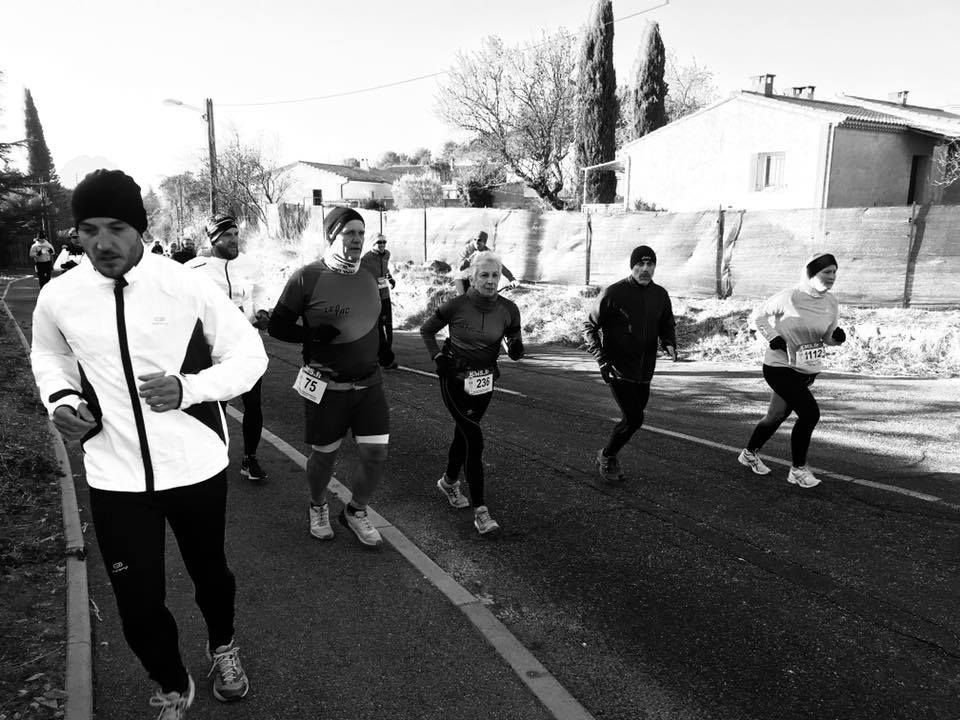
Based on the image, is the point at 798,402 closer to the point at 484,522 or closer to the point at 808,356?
the point at 808,356

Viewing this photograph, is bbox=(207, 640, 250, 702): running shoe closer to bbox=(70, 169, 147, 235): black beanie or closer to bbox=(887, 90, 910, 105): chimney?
bbox=(70, 169, 147, 235): black beanie

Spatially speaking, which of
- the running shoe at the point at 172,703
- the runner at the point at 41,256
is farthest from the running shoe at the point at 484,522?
the runner at the point at 41,256

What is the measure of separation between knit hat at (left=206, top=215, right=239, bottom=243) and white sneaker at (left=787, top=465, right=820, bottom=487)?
16.1 feet

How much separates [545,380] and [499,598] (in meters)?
6.87

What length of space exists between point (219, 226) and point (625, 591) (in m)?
4.14

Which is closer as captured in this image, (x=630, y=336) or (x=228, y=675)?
(x=228, y=675)

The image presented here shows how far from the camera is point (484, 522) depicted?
15.8ft

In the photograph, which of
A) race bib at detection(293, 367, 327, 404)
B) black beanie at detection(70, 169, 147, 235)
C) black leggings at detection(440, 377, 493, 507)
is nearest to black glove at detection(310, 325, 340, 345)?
race bib at detection(293, 367, 327, 404)

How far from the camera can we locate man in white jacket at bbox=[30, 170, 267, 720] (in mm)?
2539

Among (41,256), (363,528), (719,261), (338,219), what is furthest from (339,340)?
(41,256)

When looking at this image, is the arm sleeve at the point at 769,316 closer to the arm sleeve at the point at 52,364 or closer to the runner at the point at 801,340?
the runner at the point at 801,340

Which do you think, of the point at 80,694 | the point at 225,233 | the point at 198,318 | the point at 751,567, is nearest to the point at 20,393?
the point at 225,233

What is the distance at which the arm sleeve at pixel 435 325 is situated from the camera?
200 inches

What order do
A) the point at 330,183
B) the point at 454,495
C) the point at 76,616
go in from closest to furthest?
the point at 76,616 → the point at 454,495 → the point at 330,183
